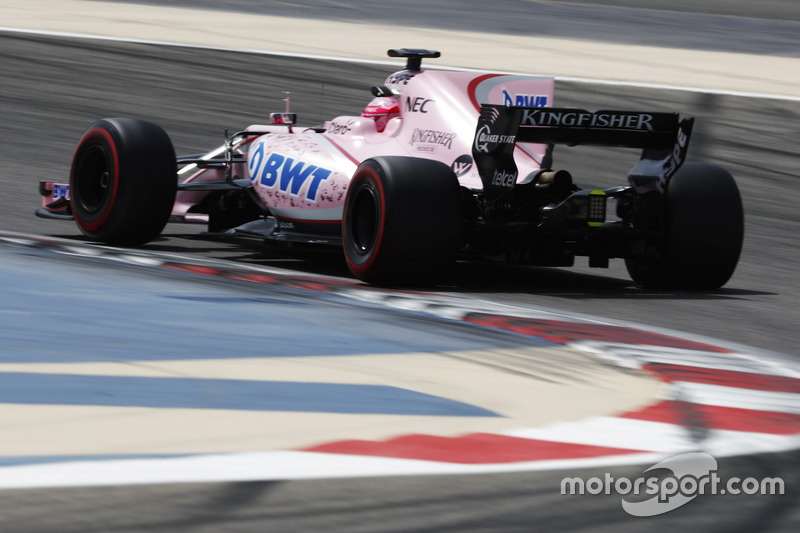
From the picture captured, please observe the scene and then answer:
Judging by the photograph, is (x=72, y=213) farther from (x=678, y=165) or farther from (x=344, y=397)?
(x=344, y=397)

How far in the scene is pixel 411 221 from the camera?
7254 millimetres

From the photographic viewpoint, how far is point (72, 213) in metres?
9.29

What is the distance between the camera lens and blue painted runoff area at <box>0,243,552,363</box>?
4.90 m

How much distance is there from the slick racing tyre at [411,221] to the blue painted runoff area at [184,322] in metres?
0.62

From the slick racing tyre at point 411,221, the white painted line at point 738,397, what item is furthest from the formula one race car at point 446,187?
the white painted line at point 738,397

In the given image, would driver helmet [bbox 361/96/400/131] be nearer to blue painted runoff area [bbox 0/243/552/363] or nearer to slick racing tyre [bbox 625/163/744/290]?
slick racing tyre [bbox 625/163/744/290]

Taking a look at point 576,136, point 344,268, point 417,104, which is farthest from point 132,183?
point 576,136

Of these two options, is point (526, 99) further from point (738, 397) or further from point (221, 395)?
point (221, 395)

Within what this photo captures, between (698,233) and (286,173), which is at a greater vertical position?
(286,173)

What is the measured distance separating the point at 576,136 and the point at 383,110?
1.44m

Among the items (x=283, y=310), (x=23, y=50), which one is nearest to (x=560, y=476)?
(x=283, y=310)

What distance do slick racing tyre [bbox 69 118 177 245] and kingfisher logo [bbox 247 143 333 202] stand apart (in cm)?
54

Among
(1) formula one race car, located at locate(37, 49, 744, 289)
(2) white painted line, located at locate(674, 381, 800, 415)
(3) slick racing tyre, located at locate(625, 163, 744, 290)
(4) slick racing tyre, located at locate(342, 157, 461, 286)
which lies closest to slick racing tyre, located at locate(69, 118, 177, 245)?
(1) formula one race car, located at locate(37, 49, 744, 289)

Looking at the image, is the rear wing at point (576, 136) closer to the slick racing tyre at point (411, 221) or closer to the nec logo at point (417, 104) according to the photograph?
the slick racing tyre at point (411, 221)
